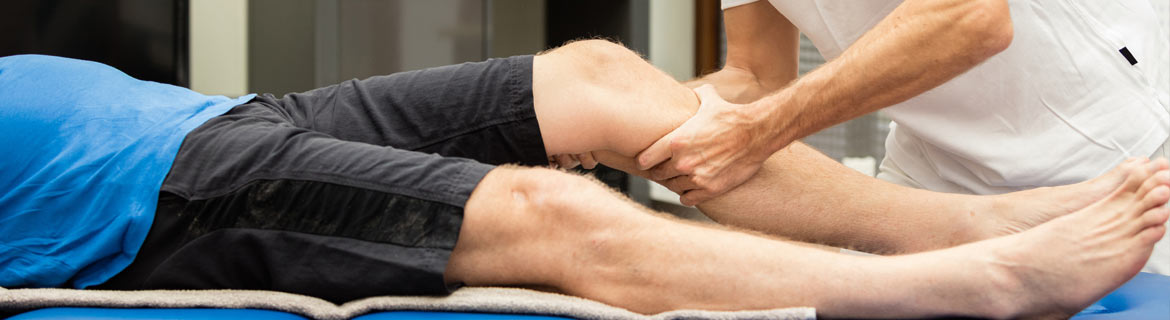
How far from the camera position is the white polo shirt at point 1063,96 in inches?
43.8

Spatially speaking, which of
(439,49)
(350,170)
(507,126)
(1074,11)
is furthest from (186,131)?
(439,49)

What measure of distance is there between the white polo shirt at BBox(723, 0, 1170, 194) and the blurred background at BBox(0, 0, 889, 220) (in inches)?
45.4

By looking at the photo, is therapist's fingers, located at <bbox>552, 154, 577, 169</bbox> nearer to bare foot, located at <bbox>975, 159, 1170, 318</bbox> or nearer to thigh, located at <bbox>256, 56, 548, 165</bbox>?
thigh, located at <bbox>256, 56, 548, 165</bbox>

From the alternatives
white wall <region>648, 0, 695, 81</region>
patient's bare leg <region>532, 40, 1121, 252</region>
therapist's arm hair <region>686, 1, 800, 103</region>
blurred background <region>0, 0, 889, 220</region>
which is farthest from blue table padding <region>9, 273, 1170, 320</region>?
white wall <region>648, 0, 695, 81</region>

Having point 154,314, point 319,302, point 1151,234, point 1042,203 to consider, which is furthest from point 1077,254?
point 154,314

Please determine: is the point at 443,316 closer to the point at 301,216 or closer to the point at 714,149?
the point at 301,216

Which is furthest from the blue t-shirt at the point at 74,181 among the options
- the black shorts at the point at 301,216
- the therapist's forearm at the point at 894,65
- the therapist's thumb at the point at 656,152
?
the therapist's forearm at the point at 894,65

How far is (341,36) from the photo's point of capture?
8.18ft

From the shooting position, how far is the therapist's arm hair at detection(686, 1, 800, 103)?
1.41 m

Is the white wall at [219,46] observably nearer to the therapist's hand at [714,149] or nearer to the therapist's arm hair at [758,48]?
the therapist's arm hair at [758,48]

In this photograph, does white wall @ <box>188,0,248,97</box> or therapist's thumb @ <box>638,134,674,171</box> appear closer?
therapist's thumb @ <box>638,134,674,171</box>

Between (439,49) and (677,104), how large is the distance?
181 cm

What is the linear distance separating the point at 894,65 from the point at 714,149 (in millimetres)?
237

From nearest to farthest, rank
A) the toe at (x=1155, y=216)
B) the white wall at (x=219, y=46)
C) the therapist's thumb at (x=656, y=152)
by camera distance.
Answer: the toe at (x=1155, y=216) < the therapist's thumb at (x=656, y=152) < the white wall at (x=219, y=46)
